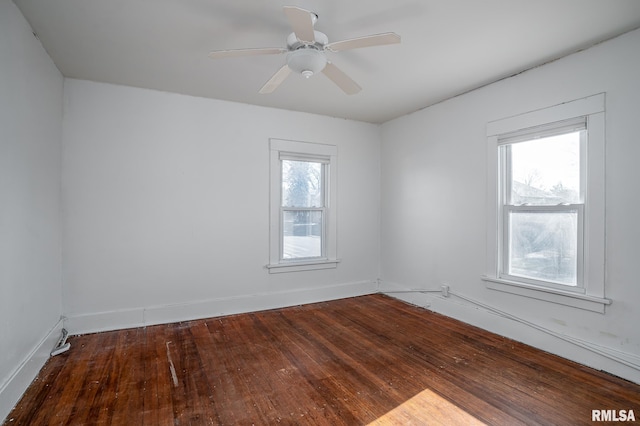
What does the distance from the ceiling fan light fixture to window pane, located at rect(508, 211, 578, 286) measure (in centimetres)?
240

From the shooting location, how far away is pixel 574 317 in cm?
269

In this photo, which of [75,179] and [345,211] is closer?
[75,179]

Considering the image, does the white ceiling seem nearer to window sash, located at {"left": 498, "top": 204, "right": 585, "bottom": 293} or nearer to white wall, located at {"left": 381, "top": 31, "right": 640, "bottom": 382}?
white wall, located at {"left": 381, "top": 31, "right": 640, "bottom": 382}

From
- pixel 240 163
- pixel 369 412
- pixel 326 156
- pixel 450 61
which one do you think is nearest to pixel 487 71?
pixel 450 61

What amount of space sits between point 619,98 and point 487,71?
102 cm

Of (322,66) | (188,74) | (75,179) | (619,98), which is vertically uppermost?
(188,74)

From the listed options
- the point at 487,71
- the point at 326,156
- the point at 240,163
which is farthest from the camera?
the point at 326,156

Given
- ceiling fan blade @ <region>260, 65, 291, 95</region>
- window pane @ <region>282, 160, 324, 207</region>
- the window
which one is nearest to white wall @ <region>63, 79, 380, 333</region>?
window pane @ <region>282, 160, 324, 207</region>

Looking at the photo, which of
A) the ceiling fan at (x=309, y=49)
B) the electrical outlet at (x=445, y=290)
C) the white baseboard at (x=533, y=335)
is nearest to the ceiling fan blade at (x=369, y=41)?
the ceiling fan at (x=309, y=49)

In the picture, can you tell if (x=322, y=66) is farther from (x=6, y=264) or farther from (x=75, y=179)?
(x=75, y=179)

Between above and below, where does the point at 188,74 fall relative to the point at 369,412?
above

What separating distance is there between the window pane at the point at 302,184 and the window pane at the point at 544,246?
2.36 m

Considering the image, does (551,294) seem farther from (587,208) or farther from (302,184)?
(302,184)

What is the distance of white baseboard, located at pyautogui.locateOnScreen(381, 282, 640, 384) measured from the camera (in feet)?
7.84
